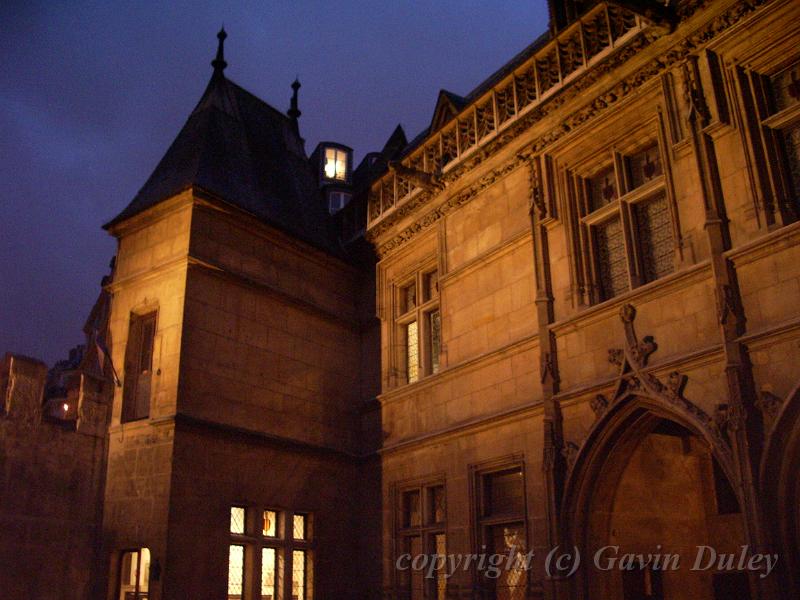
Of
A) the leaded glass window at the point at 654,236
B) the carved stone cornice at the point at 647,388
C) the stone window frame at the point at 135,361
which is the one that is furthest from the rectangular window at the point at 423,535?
the leaded glass window at the point at 654,236

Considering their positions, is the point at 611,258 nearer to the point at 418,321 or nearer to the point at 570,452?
the point at 570,452

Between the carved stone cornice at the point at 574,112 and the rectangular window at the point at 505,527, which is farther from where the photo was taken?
the rectangular window at the point at 505,527

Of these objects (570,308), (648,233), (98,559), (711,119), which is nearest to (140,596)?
(98,559)

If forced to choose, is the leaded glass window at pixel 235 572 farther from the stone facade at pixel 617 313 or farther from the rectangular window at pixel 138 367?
the rectangular window at pixel 138 367

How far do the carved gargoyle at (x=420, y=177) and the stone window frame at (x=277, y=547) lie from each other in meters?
4.98

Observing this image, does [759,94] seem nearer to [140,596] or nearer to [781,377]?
[781,377]

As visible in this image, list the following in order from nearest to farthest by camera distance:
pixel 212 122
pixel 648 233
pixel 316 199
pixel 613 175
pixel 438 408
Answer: pixel 648 233 → pixel 613 175 → pixel 438 408 → pixel 212 122 → pixel 316 199

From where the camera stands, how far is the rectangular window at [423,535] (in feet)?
33.8

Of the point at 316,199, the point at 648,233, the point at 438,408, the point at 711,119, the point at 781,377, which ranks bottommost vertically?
the point at 781,377

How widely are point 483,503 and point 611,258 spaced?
3311 millimetres

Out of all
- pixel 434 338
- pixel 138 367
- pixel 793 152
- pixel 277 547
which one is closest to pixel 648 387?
pixel 793 152

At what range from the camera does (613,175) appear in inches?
374

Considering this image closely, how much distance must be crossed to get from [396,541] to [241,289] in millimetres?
4134

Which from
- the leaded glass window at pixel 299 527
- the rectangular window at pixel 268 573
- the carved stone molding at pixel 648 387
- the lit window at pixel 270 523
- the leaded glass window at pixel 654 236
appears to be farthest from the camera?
the leaded glass window at pixel 299 527
